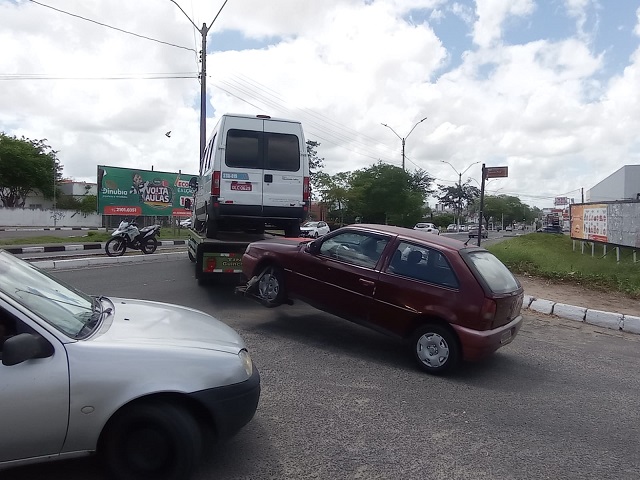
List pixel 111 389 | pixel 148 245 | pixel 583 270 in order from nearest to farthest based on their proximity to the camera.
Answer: pixel 111 389 < pixel 583 270 < pixel 148 245

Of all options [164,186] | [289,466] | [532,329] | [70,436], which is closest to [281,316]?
[532,329]

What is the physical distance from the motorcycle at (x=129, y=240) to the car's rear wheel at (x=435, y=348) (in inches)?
484

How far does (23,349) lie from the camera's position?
268 centimetres

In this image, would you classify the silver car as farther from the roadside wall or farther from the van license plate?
the roadside wall

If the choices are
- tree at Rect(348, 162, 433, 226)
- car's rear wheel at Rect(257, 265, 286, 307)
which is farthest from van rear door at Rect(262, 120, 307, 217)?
tree at Rect(348, 162, 433, 226)

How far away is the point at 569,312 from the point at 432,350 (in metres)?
4.75

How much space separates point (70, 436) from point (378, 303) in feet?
12.3

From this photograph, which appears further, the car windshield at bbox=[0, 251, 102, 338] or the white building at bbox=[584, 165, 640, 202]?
the white building at bbox=[584, 165, 640, 202]

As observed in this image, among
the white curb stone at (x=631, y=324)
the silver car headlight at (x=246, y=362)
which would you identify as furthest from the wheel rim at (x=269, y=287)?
the white curb stone at (x=631, y=324)

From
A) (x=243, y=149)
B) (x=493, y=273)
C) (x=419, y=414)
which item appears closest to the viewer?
(x=419, y=414)

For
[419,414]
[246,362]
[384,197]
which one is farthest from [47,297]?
[384,197]

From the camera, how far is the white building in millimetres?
47344

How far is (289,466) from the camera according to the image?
11.3 feet

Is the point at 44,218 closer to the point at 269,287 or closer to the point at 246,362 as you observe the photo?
the point at 269,287
